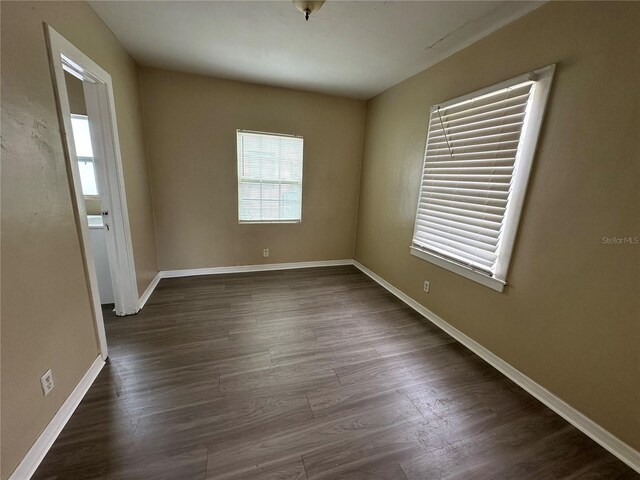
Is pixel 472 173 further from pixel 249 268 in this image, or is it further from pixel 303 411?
pixel 249 268

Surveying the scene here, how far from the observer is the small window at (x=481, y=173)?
1.75 meters

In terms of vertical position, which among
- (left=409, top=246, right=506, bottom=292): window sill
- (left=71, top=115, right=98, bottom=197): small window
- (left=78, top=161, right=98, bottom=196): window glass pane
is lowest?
(left=409, top=246, right=506, bottom=292): window sill

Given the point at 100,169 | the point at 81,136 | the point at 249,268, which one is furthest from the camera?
the point at 249,268

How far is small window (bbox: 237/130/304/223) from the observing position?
3.46 m

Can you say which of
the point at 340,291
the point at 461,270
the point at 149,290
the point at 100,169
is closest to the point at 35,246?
the point at 100,169

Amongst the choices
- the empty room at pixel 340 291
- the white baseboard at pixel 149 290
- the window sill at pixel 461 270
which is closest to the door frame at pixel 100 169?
the empty room at pixel 340 291

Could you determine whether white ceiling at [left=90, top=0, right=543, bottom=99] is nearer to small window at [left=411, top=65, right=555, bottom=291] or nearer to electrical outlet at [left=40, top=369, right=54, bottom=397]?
small window at [left=411, top=65, right=555, bottom=291]

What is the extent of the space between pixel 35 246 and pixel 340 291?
2.72 meters

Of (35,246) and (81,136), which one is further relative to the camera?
(81,136)

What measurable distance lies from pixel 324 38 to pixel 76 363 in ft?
9.73

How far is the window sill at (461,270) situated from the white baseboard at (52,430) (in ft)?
9.52

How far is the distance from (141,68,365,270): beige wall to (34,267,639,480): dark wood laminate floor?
128 centimetres

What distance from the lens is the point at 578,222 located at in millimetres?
1505

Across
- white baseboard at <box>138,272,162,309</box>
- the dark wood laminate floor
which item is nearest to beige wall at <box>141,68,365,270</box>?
white baseboard at <box>138,272,162,309</box>
